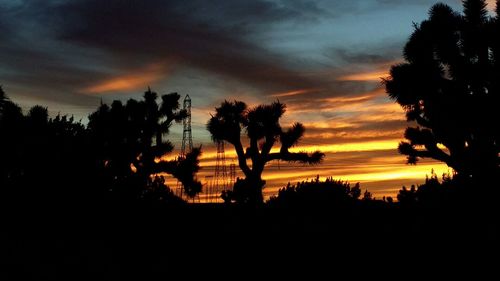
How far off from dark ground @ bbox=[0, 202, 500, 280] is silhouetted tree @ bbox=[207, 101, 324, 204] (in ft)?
47.7

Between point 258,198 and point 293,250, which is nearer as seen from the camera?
point 293,250

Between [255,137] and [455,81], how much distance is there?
9.97 metres

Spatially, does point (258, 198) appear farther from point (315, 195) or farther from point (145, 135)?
point (315, 195)

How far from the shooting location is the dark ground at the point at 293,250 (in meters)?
11.2

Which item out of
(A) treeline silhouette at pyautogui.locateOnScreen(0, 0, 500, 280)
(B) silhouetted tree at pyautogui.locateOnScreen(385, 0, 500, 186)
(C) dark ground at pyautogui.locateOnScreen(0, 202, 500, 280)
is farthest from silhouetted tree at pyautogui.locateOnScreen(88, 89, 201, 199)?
(C) dark ground at pyautogui.locateOnScreen(0, 202, 500, 280)

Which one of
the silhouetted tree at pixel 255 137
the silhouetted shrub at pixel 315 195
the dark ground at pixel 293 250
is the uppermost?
the silhouetted tree at pixel 255 137

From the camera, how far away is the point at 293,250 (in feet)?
40.4

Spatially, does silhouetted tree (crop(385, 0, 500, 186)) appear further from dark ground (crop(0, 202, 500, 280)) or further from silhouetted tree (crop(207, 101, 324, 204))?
dark ground (crop(0, 202, 500, 280))

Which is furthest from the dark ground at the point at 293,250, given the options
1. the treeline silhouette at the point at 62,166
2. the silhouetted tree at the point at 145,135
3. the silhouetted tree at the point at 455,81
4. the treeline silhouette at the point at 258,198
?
the silhouetted tree at the point at 145,135

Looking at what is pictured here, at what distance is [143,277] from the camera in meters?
11.9

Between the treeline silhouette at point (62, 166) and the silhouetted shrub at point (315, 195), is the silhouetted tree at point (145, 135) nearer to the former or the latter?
the treeline silhouette at point (62, 166)

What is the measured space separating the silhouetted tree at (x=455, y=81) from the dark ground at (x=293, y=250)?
491 inches

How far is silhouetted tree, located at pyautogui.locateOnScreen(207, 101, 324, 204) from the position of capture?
103 ft

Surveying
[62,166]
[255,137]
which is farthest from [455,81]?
[62,166]
